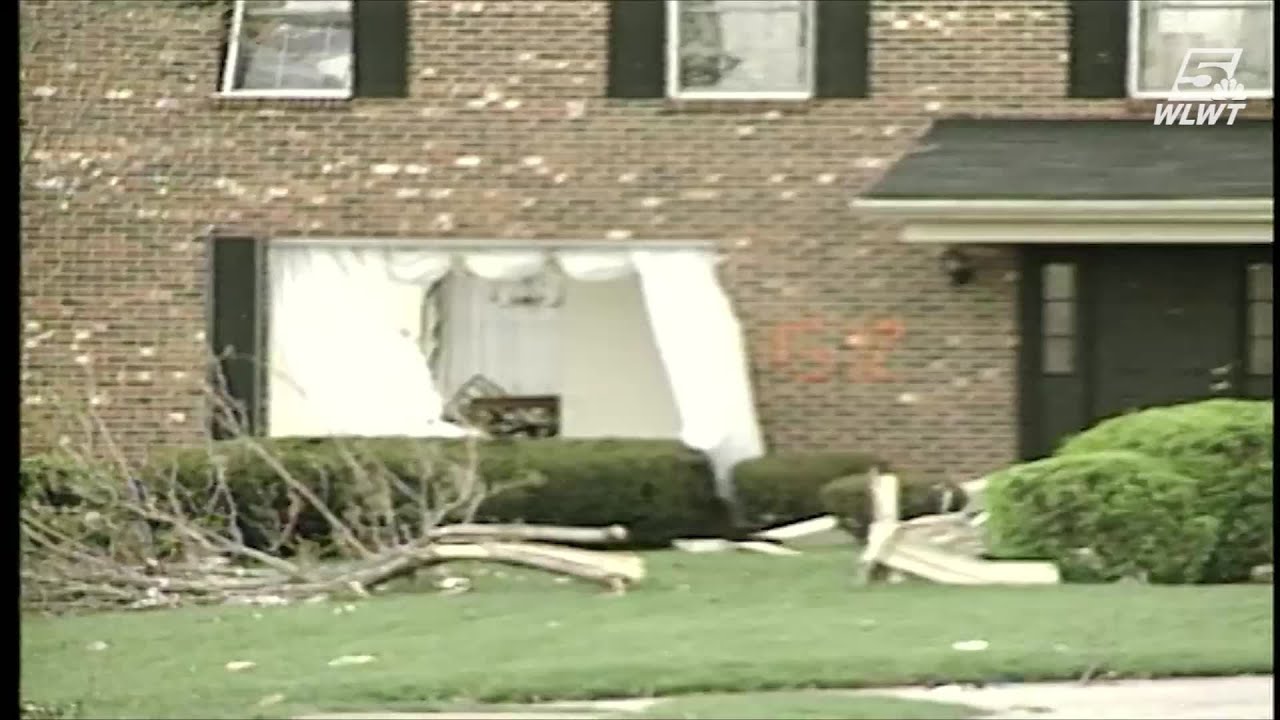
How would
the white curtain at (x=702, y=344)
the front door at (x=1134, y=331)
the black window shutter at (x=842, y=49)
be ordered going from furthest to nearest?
1. the white curtain at (x=702, y=344)
2. the black window shutter at (x=842, y=49)
3. the front door at (x=1134, y=331)

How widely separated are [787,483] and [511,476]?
1513 mm

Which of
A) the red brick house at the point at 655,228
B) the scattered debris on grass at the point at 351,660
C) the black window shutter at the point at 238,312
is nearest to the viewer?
the scattered debris on grass at the point at 351,660

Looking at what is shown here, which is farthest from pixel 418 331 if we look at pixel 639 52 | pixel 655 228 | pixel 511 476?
pixel 639 52

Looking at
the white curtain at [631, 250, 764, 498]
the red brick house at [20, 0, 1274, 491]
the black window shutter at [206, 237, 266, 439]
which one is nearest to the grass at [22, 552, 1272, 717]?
the white curtain at [631, 250, 764, 498]

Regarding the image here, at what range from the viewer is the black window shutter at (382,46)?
12.7 meters

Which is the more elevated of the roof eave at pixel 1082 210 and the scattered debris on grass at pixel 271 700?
the roof eave at pixel 1082 210

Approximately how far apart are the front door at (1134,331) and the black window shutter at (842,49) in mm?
1373

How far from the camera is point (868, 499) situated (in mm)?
11781

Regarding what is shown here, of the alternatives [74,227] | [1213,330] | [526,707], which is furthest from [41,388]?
[1213,330]

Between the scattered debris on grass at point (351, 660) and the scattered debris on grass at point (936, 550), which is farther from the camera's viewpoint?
the scattered debris on grass at point (936, 550)

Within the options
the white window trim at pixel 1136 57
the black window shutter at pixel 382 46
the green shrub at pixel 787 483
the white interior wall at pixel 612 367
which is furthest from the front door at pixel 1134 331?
the black window shutter at pixel 382 46

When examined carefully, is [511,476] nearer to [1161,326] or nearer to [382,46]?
[382,46]

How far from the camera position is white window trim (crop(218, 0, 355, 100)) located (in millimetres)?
12680

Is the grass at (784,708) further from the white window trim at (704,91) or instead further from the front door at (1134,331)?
the white window trim at (704,91)
